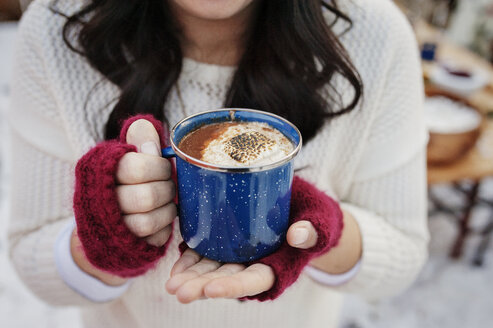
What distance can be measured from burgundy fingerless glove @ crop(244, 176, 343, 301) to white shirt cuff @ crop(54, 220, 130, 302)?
41 cm

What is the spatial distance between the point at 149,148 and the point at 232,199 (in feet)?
0.43

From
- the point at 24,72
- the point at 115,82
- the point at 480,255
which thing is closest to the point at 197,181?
the point at 115,82

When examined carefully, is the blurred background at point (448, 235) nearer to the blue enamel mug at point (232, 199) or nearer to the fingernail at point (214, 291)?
the blue enamel mug at point (232, 199)

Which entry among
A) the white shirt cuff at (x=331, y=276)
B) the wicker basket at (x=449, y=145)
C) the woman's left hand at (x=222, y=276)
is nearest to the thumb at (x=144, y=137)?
the woman's left hand at (x=222, y=276)

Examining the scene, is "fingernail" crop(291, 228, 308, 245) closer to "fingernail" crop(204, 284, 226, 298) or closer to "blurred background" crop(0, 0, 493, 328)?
"fingernail" crop(204, 284, 226, 298)

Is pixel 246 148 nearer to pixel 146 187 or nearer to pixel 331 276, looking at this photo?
pixel 146 187

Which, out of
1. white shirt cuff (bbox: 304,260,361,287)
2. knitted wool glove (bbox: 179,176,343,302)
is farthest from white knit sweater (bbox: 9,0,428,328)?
knitted wool glove (bbox: 179,176,343,302)

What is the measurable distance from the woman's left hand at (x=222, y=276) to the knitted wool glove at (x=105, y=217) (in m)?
0.06

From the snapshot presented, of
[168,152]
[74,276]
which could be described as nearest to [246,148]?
[168,152]

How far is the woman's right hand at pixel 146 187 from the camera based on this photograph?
506 mm

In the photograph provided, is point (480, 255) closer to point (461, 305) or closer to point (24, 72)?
point (461, 305)

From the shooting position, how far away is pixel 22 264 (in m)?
0.87

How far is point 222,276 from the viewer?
51 centimetres

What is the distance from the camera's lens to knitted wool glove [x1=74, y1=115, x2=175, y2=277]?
1.66 feet
